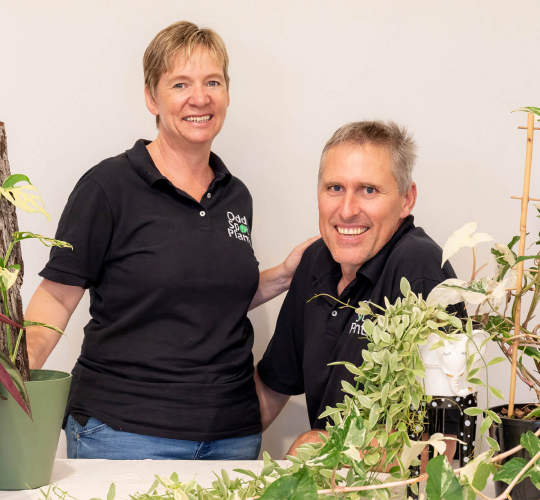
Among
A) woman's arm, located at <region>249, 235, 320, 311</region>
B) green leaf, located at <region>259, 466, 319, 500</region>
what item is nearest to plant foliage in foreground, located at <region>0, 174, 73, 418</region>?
green leaf, located at <region>259, 466, 319, 500</region>

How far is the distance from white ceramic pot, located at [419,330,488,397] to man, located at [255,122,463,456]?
499mm

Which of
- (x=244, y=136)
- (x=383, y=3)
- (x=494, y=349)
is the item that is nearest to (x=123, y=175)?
(x=244, y=136)

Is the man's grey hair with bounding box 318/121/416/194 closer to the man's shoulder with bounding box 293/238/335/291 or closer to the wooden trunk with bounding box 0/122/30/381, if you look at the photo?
the man's shoulder with bounding box 293/238/335/291

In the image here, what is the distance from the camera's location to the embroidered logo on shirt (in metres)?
1.75

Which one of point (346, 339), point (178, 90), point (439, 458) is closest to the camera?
point (439, 458)

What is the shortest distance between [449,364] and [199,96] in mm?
1109

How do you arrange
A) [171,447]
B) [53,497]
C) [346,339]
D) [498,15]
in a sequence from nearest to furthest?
[53,497] < [346,339] < [171,447] < [498,15]

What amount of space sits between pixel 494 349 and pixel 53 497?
1678mm

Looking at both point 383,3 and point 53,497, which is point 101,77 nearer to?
point 383,3

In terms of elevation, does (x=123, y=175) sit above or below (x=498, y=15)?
below

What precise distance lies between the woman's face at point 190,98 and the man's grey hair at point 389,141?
40 centimetres

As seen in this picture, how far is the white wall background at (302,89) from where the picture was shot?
84.9 inches

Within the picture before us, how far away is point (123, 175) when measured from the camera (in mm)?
1640

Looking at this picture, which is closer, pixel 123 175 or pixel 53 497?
pixel 53 497
